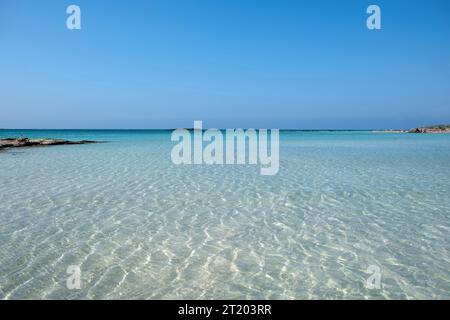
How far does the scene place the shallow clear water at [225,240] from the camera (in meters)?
4.52

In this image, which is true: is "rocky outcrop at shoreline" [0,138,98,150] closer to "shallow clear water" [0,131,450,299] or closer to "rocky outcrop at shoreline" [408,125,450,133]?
"shallow clear water" [0,131,450,299]

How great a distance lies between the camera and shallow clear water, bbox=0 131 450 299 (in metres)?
4.52

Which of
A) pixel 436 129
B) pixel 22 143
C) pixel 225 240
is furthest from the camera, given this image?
pixel 436 129

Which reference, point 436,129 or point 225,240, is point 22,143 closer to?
A: point 225,240

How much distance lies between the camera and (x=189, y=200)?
9633mm

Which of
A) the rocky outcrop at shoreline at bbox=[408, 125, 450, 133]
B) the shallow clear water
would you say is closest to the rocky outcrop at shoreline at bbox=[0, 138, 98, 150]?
the shallow clear water

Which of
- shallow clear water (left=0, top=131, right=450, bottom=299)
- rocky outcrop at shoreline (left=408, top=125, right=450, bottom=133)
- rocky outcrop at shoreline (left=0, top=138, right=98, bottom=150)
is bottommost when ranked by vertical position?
shallow clear water (left=0, top=131, right=450, bottom=299)

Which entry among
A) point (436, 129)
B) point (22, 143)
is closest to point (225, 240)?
point (22, 143)

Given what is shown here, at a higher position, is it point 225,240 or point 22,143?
point 22,143

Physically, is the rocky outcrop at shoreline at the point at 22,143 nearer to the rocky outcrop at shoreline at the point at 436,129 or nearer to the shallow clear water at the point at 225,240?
the shallow clear water at the point at 225,240

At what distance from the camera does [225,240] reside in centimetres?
631

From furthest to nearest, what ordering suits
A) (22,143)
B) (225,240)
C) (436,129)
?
(436,129)
(22,143)
(225,240)

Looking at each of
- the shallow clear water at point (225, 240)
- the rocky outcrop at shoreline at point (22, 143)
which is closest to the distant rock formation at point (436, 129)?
the rocky outcrop at shoreline at point (22, 143)

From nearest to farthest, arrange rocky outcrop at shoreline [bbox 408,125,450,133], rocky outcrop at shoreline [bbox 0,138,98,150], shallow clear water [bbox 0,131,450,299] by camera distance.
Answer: shallow clear water [bbox 0,131,450,299]
rocky outcrop at shoreline [bbox 0,138,98,150]
rocky outcrop at shoreline [bbox 408,125,450,133]
